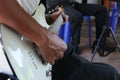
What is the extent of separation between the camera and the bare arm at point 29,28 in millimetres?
667

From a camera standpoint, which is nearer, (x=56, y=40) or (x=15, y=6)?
(x=15, y=6)

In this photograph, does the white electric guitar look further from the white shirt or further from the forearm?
the white shirt

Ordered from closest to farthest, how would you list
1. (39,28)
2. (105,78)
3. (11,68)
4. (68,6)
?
(11,68) → (39,28) → (105,78) → (68,6)

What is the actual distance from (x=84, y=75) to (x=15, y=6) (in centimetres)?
42

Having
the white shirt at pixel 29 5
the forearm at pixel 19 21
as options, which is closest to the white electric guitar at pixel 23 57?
the forearm at pixel 19 21

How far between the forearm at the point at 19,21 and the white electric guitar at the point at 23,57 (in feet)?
0.09

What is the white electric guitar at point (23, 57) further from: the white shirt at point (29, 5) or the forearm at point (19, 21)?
the white shirt at point (29, 5)

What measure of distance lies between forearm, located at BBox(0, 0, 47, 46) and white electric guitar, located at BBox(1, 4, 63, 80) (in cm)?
3

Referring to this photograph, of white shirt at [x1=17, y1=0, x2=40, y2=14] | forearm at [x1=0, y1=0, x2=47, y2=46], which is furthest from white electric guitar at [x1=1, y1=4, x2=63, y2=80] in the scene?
white shirt at [x1=17, y1=0, x2=40, y2=14]

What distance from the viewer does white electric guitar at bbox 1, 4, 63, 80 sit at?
2.21 ft

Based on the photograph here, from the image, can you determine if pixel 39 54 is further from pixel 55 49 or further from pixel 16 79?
pixel 16 79

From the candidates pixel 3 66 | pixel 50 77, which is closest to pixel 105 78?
pixel 50 77

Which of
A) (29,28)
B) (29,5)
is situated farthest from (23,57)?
(29,5)

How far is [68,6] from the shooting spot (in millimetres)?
2324
